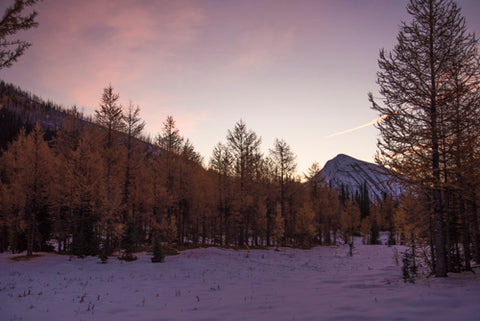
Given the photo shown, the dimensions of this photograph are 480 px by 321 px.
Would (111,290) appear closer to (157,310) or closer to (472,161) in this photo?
(157,310)

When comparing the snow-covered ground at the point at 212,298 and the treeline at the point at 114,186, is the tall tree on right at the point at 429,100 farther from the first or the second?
the treeline at the point at 114,186

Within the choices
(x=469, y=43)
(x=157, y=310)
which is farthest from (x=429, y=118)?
(x=157, y=310)

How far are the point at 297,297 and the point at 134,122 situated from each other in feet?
71.3

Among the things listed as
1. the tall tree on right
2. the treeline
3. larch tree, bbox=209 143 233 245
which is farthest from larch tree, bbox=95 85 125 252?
the tall tree on right

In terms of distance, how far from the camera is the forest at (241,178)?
9641 mm

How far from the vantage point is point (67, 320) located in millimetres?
6387

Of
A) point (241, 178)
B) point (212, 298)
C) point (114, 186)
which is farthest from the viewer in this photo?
point (241, 178)

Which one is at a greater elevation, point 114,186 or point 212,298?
point 114,186

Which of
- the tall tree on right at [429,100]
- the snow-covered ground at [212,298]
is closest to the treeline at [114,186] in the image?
the snow-covered ground at [212,298]

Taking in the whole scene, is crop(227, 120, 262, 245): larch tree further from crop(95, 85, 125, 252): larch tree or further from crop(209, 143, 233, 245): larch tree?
crop(95, 85, 125, 252): larch tree

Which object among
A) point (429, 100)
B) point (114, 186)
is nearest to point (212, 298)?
point (429, 100)

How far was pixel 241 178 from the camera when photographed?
28.2 meters

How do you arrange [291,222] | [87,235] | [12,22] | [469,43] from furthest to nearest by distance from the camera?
[291,222]
[87,235]
[469,43]
[12,22]

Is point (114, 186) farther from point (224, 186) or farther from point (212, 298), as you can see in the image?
point (212, 298)
